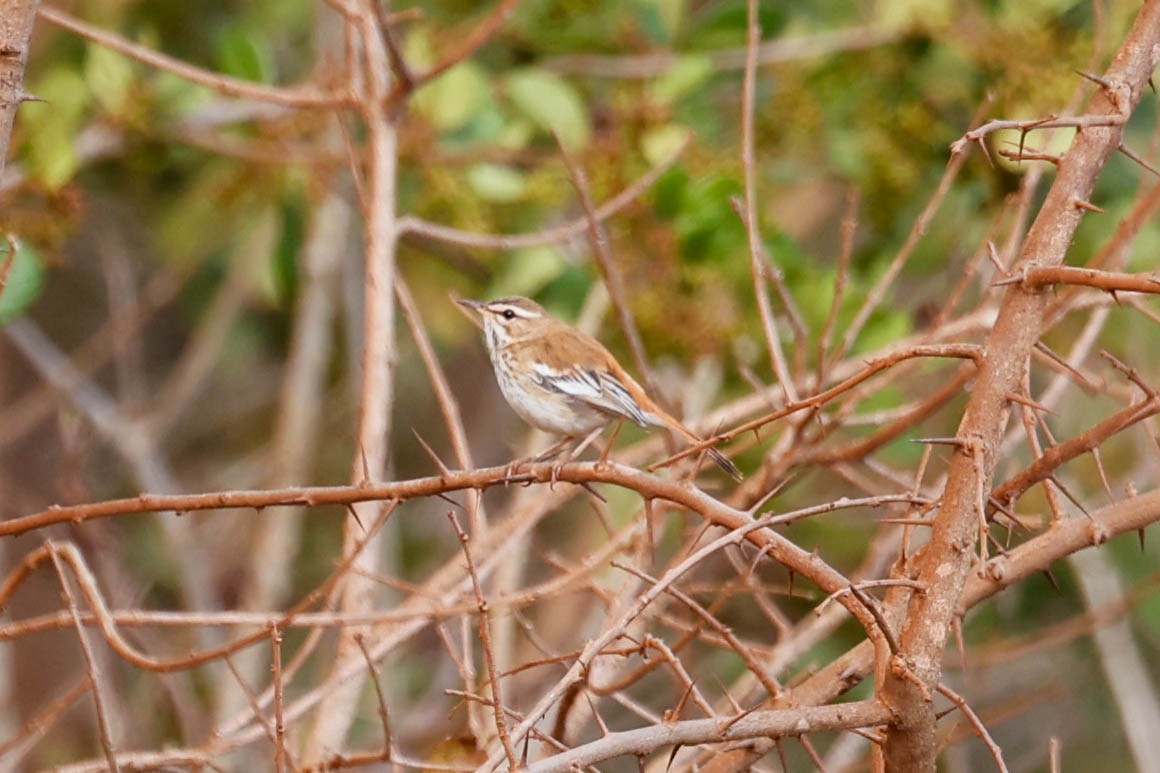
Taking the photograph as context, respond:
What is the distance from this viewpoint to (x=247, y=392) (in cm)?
890

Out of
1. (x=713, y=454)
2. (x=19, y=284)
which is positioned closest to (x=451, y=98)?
(x=19, y=284)

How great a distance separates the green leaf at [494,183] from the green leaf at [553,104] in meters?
0.26

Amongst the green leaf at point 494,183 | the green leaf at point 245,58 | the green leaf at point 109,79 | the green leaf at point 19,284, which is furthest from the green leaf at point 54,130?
the green leaf at point 494,183

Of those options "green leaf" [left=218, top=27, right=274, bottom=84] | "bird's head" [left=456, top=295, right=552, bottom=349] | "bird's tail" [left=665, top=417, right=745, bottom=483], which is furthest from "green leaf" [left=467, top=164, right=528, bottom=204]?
"bird's tail" [left=665, top=417, right=745, bottom=483]

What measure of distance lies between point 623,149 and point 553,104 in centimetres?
34

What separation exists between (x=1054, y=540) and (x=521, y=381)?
6.86ft

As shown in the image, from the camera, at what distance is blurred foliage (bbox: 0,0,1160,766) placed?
5145 millimetres

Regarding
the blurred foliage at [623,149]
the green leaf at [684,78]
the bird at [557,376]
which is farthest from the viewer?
the green leaf at [684,78]

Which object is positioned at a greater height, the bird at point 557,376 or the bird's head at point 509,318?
the bird's head at point 509,318

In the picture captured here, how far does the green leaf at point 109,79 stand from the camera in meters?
5.31

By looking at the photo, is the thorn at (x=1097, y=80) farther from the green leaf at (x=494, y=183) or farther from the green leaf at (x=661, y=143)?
the green leaf at (x=494, y=183)

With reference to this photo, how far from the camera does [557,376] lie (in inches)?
170

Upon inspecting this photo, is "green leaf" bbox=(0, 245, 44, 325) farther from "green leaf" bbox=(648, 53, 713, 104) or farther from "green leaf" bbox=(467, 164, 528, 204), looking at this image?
"green leaf" bbox=(648, 53, 713, 104)

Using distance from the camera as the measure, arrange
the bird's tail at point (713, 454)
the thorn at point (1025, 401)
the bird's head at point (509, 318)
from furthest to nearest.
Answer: the bird's head at point (509, 318) < the bird's tail at point (713, 454) < the thorn at point (1025, 401)
